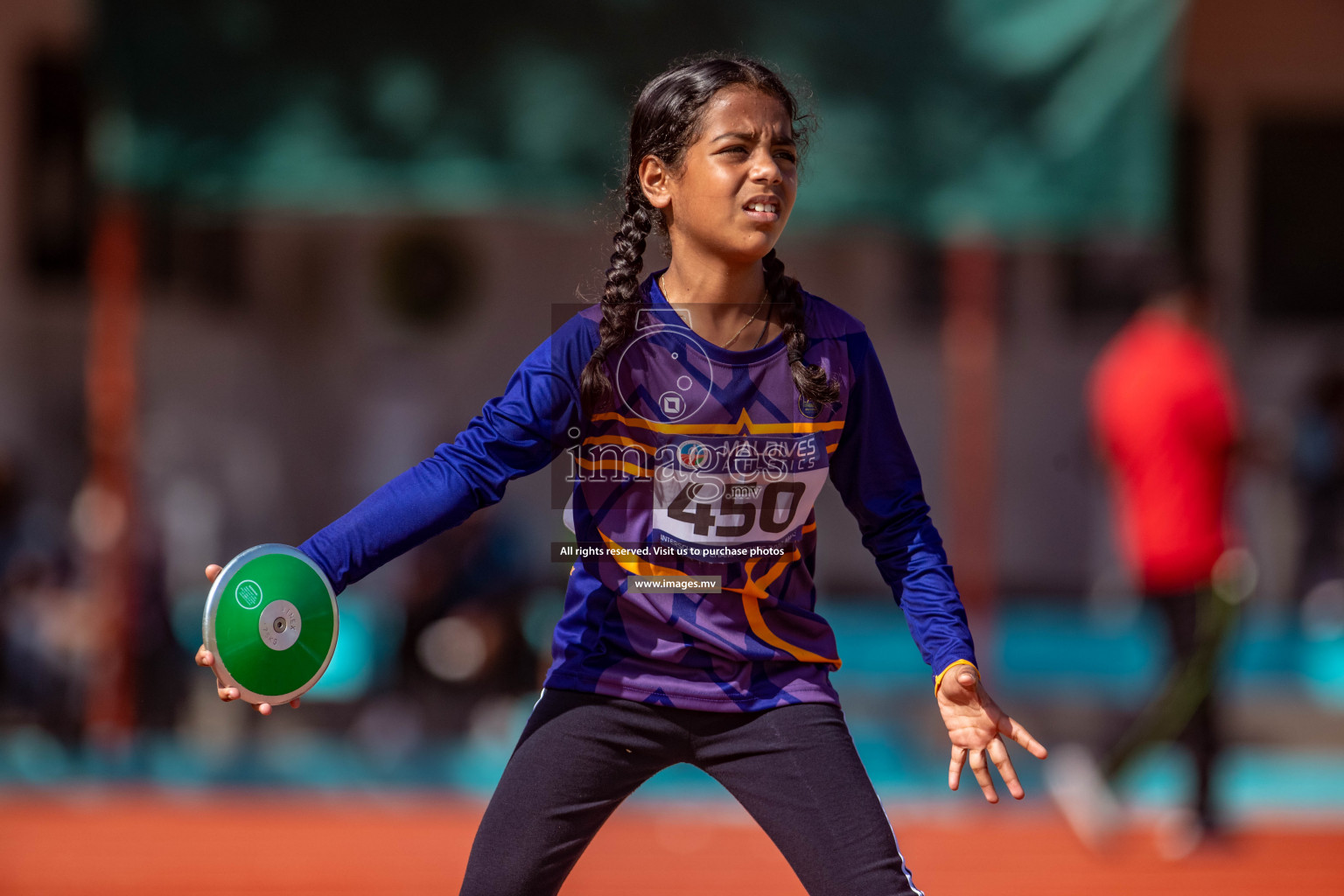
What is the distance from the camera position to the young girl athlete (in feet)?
7.50

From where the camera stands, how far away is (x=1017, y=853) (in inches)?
217

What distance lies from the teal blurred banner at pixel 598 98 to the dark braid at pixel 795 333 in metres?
3.81

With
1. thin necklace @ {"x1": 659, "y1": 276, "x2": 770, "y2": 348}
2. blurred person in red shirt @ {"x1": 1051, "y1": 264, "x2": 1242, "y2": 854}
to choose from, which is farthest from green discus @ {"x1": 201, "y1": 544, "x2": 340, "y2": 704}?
blurred person in red shirt @ {"x1": 1051, "y1": 264, "x2": 1242, "y2": 854}

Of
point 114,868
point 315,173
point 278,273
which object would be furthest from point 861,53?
point 278,273

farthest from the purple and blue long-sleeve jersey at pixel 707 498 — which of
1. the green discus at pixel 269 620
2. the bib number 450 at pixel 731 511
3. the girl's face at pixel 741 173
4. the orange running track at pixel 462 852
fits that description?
the orange running track at pixel 462 852

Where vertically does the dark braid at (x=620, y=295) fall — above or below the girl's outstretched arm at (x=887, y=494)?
above

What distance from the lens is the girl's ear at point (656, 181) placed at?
8.29 ft

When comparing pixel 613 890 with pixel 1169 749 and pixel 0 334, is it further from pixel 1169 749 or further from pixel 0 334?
pixel 0 334

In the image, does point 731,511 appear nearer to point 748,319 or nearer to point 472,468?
point 748,319

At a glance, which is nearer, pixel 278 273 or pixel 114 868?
pixel 114 868

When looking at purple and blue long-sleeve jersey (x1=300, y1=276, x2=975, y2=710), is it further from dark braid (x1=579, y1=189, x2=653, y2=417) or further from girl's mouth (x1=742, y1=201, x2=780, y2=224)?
girl's mouth (x1=742, y1=201, x2=780, y2=224)

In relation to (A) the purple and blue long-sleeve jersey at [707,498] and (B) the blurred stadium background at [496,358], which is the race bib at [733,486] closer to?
(A) the purple and blue long-sleeve jersey at [707,498]

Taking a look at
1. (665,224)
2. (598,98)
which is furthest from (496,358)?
(665,224)

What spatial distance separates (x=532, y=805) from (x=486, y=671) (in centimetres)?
503
